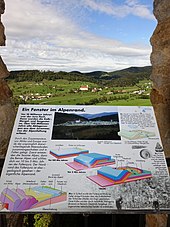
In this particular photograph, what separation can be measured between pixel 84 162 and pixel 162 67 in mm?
1058

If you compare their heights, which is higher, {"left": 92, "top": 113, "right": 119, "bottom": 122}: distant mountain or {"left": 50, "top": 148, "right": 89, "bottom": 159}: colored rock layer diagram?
{"left": 92, "top": 113, "right": 119, "bottom": 122}: distant mountain

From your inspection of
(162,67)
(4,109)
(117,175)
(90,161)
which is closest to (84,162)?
(90,161)

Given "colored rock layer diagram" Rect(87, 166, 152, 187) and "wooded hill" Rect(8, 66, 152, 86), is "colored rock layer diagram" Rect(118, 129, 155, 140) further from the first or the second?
"wooded hill" Rect(8, 66, 152, 86)

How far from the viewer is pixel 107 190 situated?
1659 mm

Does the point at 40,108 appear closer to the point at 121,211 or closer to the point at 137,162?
the point at 137,162

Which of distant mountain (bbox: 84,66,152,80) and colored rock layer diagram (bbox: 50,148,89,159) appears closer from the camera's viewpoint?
colored rock layer diagram (bbox: 50,148,89,159)

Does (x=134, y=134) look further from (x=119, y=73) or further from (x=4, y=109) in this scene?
(x=119, y=73)

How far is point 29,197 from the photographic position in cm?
162

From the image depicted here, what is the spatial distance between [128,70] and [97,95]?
0.56m

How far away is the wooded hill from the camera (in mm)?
2781

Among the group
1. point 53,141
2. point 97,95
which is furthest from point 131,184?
point 97,95

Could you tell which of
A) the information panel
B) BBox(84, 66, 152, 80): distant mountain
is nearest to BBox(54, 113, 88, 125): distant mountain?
the information panel

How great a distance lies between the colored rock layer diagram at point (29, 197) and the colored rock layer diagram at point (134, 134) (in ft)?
1.75

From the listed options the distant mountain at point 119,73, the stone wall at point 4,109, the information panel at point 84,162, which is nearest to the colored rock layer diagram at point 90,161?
the information panel at point 84,162
